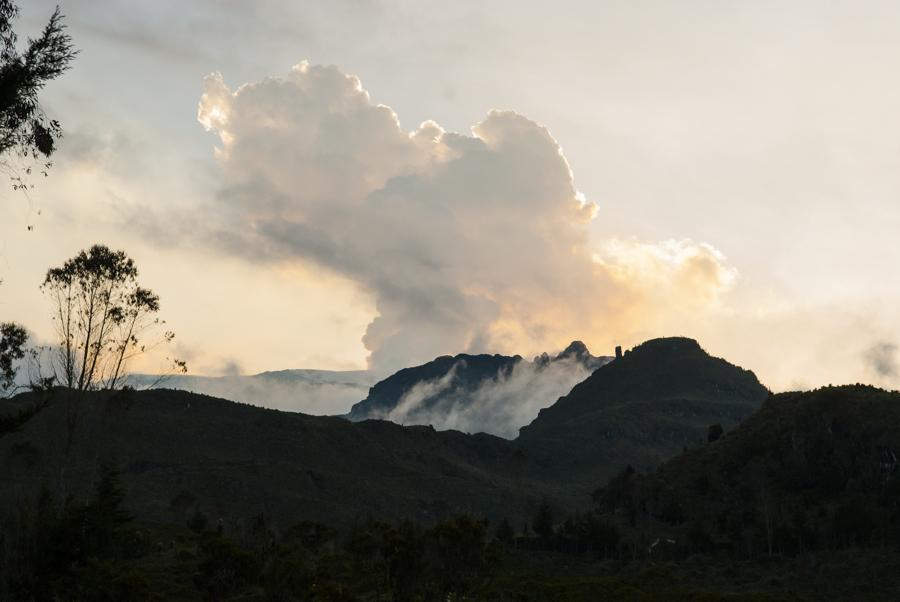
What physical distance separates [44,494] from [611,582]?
4605cm

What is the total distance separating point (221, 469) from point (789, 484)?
95.3 m

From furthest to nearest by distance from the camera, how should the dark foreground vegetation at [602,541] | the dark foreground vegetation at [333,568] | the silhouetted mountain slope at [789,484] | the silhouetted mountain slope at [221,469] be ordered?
the silhouetted mountain slope at [221,469], the silhouetted mountain slope at [789,484], the dark foreground vegetation at [602,541], the dark foreground vegetation at [333,568]

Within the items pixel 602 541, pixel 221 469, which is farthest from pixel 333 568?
pixel 221 469

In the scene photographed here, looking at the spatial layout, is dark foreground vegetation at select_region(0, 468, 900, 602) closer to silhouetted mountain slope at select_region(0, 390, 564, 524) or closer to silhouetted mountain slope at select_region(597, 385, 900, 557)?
silhouetted mountain slope at select_region(597, 385, 900, 557)

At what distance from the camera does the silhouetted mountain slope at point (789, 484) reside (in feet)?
364

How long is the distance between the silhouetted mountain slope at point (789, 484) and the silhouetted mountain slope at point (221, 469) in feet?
129

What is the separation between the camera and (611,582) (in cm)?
7612

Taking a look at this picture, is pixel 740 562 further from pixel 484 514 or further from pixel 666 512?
pixel 484 514

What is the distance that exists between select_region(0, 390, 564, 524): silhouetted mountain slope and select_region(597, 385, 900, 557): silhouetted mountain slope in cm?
3928

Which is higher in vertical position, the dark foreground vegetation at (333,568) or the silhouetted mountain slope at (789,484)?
the silhouetted mountain slope at (789,484)

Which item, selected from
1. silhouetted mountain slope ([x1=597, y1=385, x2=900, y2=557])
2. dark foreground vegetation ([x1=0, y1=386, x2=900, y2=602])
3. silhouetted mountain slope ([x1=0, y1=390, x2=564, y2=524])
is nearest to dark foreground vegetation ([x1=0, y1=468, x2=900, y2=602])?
dark foreground vegetation ([x1=0, y1=386, x2=900, y2=602])

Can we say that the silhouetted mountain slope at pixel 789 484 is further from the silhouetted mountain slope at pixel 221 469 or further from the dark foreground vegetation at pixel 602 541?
the silhouetted mountain slope at pixel 221 469

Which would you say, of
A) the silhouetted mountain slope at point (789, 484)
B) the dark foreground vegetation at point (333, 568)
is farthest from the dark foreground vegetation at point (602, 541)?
the silhouetted mountain slope at point (789, 484)

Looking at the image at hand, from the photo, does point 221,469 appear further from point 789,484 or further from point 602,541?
point 789,484
